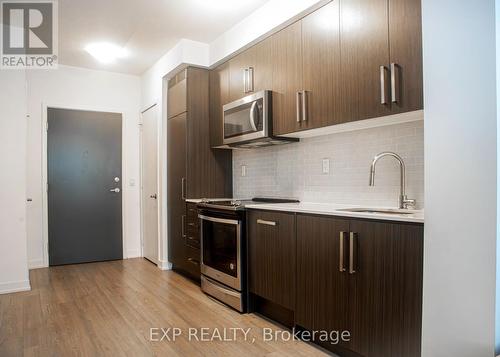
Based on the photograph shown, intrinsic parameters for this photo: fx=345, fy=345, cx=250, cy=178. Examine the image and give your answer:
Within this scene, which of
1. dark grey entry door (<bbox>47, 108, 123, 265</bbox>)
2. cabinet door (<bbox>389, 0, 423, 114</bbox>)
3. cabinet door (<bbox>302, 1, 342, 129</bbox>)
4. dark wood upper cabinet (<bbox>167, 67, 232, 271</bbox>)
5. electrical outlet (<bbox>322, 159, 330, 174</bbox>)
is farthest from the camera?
dark grey entry door (<bbox>47, 108, 123, 265</bbox>)

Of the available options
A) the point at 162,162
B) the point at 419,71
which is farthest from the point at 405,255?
the point at 162,162

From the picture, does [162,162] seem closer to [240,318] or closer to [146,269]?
[146,269]

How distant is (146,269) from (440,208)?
366 centimetres

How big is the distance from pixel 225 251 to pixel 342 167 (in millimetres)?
1225

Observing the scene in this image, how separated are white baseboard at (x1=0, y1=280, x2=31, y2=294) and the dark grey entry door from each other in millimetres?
1009

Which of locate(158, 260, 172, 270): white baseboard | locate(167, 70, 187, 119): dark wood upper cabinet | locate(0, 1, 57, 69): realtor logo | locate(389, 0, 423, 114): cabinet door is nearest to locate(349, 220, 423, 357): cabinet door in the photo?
locate(389, 0, 423, 114): cabinet door

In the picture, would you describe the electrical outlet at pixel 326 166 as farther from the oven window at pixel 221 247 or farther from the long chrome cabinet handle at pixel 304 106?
the oven window at pixel 221 247

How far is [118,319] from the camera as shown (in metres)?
2.69

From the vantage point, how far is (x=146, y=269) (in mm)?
4281

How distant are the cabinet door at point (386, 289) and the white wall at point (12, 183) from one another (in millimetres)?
3262

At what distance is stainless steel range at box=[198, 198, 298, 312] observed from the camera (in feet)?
9.20

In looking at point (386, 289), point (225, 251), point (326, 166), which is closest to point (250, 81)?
point (326, 166)

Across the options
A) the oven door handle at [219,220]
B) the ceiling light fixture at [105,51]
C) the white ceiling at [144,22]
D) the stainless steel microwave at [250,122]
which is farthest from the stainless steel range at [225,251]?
the ceiling light fixture at [105,51]

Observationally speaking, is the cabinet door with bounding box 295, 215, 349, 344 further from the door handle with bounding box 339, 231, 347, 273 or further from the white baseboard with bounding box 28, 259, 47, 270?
the white baseboard with bounding box 28, 259, 47, 270
